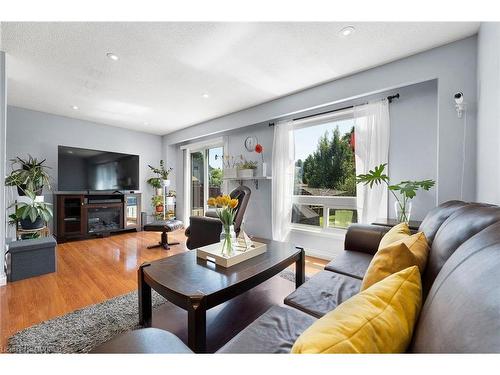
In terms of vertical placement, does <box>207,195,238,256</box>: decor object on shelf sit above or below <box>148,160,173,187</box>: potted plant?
below

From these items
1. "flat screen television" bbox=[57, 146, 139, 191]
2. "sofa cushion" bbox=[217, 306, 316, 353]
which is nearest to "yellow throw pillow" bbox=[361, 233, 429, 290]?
"sofa cushion" bbox=[217, 306, 316, 353]

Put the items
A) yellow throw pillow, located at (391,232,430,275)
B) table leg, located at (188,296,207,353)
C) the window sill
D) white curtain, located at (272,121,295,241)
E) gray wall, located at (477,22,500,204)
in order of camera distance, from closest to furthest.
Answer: yellow throw pillow, located at (391,232,430,275)
table leg, located at (188,296,207,353)
gray wall, located at (477,22,500,204)
the window sill
white curtain, located at (272,121,295,241)

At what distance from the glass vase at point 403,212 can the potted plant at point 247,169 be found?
2.04 metres

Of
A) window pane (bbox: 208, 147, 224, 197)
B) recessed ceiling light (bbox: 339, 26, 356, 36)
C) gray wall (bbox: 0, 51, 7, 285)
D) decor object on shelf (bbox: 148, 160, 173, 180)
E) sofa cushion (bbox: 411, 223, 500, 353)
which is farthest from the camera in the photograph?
decor object on shelf (bbox: 148, 160, 173, 180)

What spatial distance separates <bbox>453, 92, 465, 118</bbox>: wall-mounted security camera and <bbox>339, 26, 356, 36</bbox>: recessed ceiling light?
39.6 inches

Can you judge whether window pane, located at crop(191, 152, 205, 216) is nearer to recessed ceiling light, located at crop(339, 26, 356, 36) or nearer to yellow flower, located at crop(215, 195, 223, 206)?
yellow flower, located at crop(215, 195, 223, 206)

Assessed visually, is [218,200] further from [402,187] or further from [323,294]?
[402,187]

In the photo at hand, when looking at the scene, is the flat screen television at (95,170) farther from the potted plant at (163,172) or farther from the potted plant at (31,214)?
the potted plant at (31,214)

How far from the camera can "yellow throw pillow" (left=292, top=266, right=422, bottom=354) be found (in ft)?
1.45

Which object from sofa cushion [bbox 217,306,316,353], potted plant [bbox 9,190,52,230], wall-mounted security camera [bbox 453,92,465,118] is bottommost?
sofa cushion [bbox 217,306,316,353]

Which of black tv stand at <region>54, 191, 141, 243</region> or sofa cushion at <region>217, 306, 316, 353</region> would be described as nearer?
sofa cushion at <region>217, 306, 316, 353</region>

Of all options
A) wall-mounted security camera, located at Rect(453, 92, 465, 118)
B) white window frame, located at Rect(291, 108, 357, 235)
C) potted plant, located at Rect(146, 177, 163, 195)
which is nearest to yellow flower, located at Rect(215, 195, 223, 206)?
white window frame, located at Rect(291, 108, 357, 235)

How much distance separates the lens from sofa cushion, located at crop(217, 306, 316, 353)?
79 centimetres
